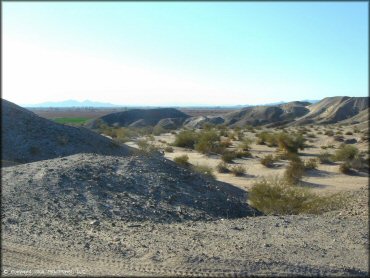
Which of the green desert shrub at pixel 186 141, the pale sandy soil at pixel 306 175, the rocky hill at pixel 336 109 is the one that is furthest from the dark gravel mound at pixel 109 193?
the rocky hill at pixel 336 109

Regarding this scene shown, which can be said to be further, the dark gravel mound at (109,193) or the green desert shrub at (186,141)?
the green desert shrub at (186,141)

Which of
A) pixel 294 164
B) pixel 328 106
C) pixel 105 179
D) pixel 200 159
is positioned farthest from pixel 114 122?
pixel 105 179

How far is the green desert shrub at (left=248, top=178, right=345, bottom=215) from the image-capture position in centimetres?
1677

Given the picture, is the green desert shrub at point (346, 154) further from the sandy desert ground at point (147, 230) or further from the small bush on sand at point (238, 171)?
the sandy desert ground at point (147, 230)

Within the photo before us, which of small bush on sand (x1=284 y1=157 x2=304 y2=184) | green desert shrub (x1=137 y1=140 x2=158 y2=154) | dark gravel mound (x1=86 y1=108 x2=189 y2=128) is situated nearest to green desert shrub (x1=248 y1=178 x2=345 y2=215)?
small bush on sand (x1=284 y1=157 x2=304 y2=184)

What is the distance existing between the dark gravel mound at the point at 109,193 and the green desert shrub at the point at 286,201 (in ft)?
4.60

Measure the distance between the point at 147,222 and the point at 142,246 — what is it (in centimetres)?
260

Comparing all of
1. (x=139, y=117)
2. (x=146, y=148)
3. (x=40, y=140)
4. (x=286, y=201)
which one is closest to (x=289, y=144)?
(x=146, y=148)

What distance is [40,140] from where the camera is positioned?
29922 millimetres

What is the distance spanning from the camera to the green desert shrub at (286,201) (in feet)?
55.0

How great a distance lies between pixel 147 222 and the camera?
12461 millimetres

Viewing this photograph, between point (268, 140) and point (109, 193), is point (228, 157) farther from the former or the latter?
point (109, 193)

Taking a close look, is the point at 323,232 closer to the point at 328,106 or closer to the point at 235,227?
the point at 235,227

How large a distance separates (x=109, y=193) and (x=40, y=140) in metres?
16.6
